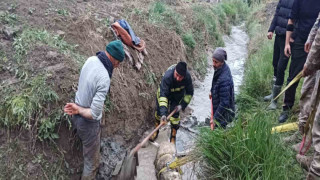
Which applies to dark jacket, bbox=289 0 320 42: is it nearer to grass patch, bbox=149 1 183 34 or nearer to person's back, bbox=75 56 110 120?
person's back, bbox=75 56 110 120

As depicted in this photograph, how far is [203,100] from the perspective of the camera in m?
7.55

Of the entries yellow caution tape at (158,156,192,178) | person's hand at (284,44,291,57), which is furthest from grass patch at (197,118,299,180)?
person's hand at (284,44,291,57)

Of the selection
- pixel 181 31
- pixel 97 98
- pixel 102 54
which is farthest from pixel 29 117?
pixel 181 31

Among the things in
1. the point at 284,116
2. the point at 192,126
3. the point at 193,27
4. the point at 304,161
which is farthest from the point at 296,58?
the point at 193,27

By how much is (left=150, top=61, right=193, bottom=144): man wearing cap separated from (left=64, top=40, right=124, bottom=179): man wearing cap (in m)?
1.46

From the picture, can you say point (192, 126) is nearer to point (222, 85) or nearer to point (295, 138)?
point (222, 85)

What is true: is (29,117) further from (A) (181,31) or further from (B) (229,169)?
(A) (181,31)

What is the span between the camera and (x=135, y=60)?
5.90 meters

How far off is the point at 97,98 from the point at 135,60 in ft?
9.35

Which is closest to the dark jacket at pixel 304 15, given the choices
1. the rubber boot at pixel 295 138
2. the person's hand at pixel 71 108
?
the rubber boot at pixel 295 138

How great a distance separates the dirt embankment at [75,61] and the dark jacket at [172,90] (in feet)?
2.40

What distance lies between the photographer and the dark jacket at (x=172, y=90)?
4.75m

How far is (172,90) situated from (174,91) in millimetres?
59

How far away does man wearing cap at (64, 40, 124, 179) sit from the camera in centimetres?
317
